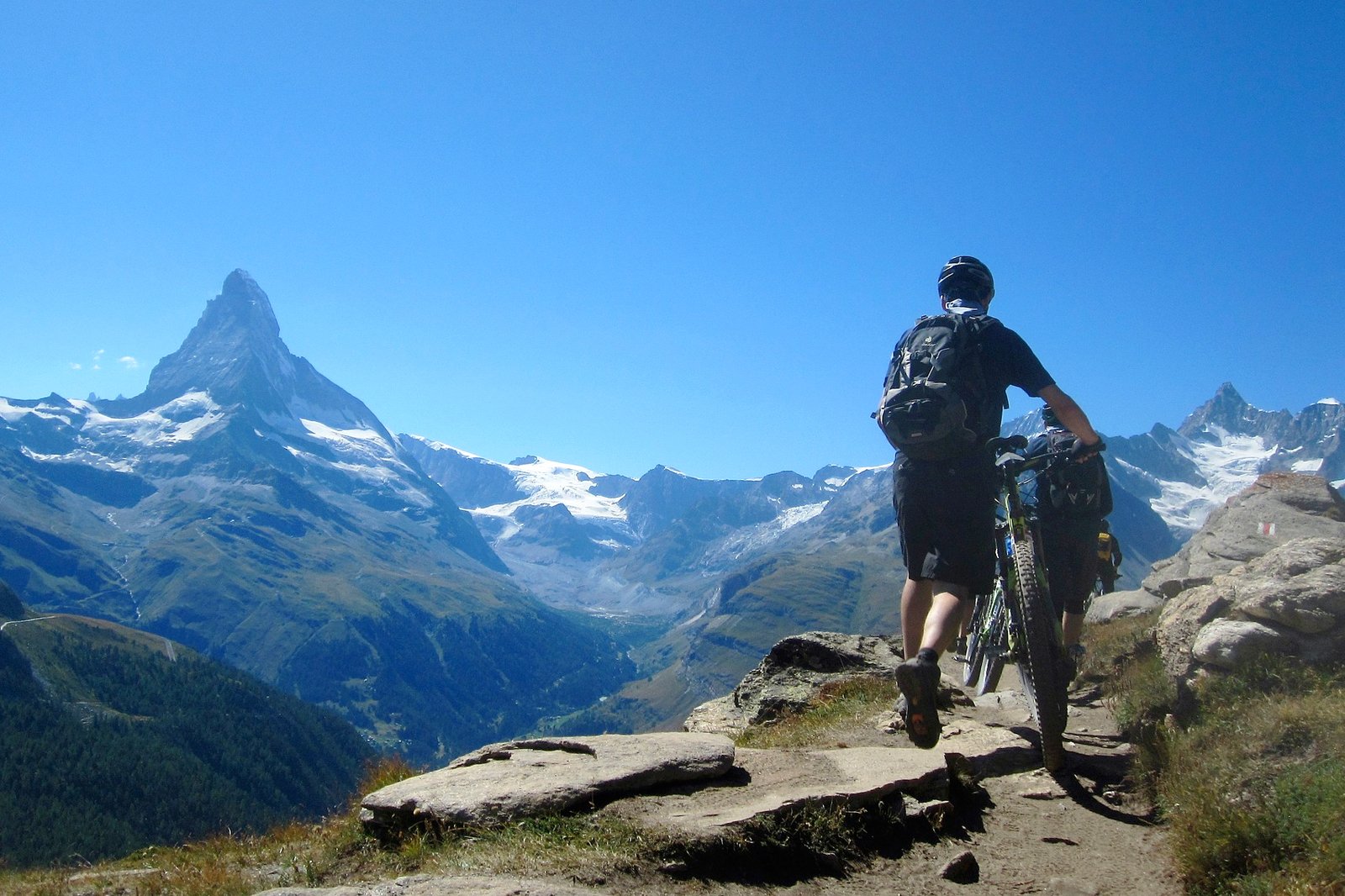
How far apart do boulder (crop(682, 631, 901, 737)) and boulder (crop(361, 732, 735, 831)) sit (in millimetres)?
3997

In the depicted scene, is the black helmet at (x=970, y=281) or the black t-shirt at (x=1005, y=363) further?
the black helmet at (x=970, y=281)

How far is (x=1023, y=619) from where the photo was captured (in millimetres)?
6973

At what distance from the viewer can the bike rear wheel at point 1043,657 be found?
6.71 metres

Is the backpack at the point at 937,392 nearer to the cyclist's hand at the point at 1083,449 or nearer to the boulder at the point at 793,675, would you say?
the cyclist's hand at the point at 1083,449

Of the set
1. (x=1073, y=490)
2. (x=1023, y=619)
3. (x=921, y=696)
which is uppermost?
(x=1073, y=490)

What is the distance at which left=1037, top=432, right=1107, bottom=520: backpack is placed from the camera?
10.1 m

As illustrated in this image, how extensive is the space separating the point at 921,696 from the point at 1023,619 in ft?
4.22

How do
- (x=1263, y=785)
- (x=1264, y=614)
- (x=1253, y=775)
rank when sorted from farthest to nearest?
1. (x=1264, y=614)
2. (x=1253, y=775)
3. (x=1263, y=785)

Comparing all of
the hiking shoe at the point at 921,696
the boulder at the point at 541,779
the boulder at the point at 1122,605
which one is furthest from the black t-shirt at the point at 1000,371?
the boulder at the point at 1122,605

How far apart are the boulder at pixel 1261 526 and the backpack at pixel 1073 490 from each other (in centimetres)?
921

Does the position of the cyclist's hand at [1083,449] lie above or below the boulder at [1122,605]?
above

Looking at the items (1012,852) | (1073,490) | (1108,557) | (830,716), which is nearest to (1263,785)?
(1012,852)

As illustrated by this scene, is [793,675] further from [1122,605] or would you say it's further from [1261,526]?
[1261,526]

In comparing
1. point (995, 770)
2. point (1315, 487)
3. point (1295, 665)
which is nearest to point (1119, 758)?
point (995, 770)
